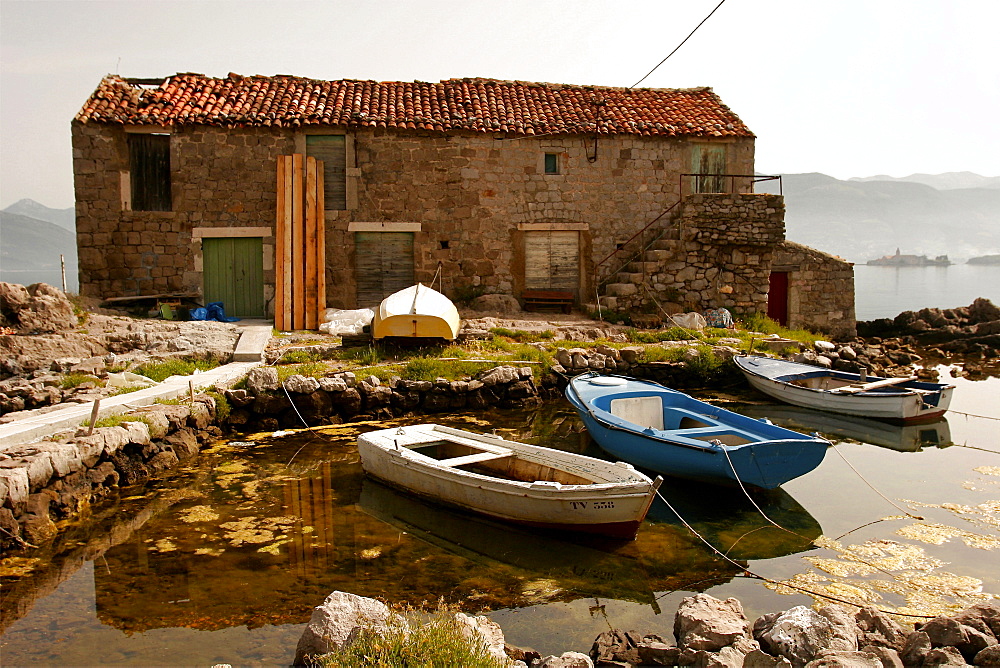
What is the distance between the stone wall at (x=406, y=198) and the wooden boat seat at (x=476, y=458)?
9.42m

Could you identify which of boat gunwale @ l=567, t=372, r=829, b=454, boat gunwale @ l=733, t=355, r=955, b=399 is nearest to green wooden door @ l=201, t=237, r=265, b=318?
boat gunwale @ l=567, t=372, r=829, b=454

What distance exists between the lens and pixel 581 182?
17922 millimetres

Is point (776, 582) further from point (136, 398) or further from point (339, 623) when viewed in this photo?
point (136, 398)

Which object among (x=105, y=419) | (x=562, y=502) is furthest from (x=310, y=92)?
(x=562, y=502)

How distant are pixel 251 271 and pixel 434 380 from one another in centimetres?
676

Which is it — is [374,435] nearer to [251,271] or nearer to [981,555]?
[981,555]

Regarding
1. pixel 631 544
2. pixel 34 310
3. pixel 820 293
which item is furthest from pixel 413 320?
pixel 820 293

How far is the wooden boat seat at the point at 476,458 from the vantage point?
7980mm

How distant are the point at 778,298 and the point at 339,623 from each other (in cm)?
1840

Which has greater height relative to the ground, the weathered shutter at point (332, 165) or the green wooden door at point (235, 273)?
the weathered shutter at point (332, 165)

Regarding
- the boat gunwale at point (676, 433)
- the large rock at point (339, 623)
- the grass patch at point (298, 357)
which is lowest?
the large rock at point (339, 623)

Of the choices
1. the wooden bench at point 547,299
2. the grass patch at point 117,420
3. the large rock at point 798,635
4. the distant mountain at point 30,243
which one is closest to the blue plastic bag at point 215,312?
the wooden bench at point 547,299

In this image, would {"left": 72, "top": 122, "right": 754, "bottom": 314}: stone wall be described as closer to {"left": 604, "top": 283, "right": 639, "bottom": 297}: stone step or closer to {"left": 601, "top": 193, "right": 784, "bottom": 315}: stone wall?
{"left": 604, "top": 283, "right": 639, "bottom": 297}: stone step

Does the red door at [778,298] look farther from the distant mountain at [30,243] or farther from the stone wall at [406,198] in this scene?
the distant mountain at [30,243]
